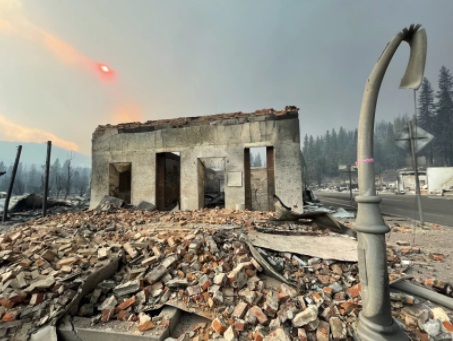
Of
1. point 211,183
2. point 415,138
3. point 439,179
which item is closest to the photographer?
point 415,138

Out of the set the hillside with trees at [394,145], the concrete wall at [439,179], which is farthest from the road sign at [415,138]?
the concrete wall at [439,179]

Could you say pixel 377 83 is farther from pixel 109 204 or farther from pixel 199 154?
pixel 109 204

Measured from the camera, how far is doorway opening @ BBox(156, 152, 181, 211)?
11319 millimetres

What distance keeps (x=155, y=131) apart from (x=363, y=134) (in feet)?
35.6

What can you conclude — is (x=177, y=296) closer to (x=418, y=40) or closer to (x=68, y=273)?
(x=68, y=273)

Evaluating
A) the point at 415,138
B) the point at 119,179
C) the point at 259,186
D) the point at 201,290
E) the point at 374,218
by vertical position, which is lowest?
the point at 201,290

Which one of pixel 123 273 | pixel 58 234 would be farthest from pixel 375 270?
pixel 58 234

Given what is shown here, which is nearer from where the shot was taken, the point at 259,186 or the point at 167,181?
the point at 167,181

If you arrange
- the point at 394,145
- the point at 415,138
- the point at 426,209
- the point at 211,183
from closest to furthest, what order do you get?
the point at 415,138 < the point at 426,209 < the point at 211,183 < the point at 394,145

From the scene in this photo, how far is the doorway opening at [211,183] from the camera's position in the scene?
1084 cm

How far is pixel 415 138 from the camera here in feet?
20.0

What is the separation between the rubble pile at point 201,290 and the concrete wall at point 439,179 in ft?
105

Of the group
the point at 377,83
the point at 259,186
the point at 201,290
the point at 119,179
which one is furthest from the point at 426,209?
the point at 119,179

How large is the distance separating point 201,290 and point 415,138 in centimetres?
716
